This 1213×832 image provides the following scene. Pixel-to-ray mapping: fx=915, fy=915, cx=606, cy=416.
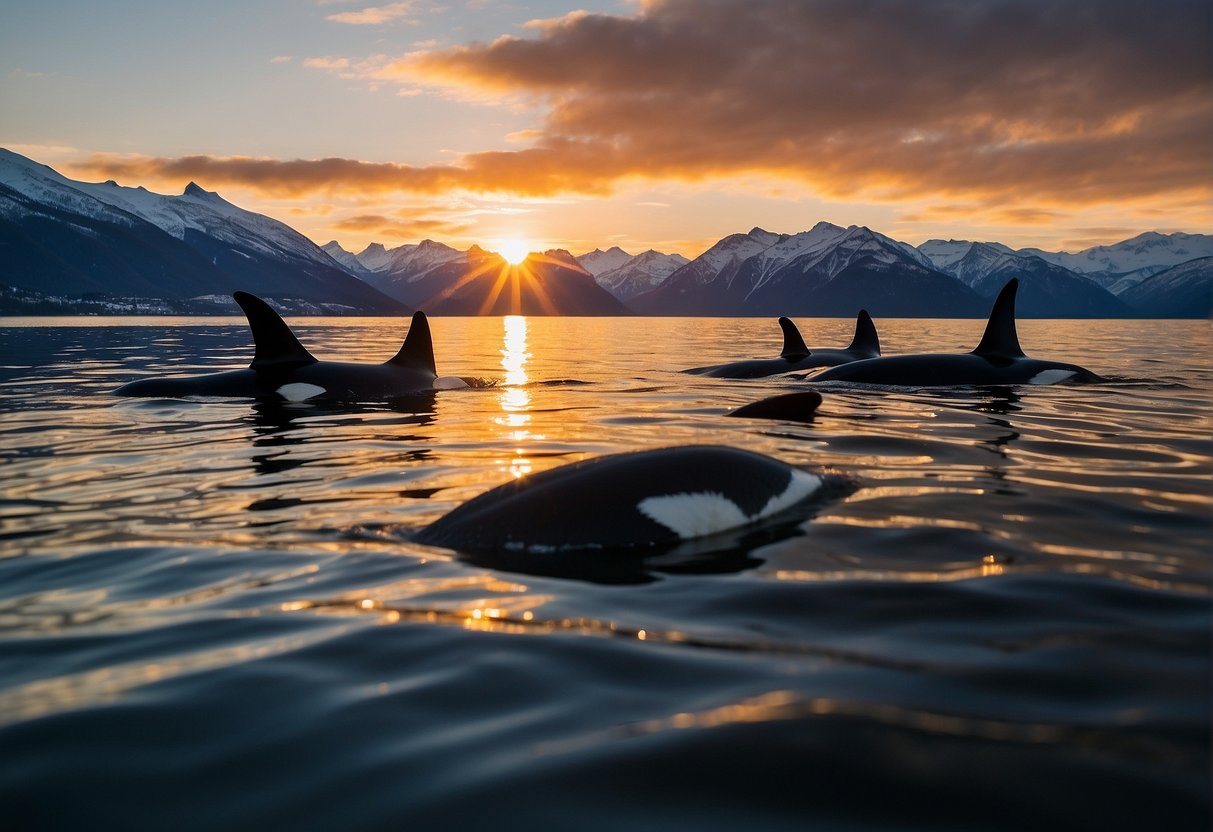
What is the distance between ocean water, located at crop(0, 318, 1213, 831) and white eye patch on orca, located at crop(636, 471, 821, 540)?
359mm

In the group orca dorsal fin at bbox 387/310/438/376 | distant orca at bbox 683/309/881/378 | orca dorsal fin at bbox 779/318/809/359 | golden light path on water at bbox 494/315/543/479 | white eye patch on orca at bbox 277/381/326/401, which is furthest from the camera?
orca dorsal fin at bbox 779/318/809/359

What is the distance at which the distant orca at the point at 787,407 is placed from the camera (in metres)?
9.98

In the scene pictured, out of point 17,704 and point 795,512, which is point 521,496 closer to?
point 795,512

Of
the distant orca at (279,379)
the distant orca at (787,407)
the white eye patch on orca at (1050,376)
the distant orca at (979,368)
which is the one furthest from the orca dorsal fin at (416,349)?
the white eye patch on orca at (1050,376)

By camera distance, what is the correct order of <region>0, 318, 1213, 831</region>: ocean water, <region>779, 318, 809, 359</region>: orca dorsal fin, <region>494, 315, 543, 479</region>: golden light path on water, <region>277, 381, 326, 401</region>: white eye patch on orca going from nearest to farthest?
1. <region>0, 318, 1213, 831</region>: ocean water
2. <region>494, 315, 543, 479</region>: golden light path on water
3. <region>277, 381, 326, 401</region>: white eye patch on orca
4. <region>779, 318, 809, 359</region>: orca dorsal fin

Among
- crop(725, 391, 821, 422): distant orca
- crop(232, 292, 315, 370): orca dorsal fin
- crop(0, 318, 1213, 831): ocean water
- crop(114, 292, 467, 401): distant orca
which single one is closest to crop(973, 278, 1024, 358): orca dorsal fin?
crop(725, 391, 821, 422): distant orca

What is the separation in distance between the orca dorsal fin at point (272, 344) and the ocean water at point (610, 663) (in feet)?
28.1

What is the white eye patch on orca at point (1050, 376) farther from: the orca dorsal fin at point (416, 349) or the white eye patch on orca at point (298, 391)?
the white eye patch on orca at point (298, 391)

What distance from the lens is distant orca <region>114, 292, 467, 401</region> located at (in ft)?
57.9

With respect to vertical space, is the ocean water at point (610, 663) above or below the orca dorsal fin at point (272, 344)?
below

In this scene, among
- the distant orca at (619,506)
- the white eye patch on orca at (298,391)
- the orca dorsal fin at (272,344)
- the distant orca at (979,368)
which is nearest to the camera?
the distant orca at (619,506)

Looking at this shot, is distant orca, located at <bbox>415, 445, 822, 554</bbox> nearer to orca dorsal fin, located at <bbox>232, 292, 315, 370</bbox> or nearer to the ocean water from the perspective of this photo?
the ocean water

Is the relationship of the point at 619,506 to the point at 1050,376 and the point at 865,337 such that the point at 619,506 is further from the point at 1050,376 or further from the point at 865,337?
the point at 865,337

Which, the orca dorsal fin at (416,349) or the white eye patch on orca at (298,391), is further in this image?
the orca dorsal fin at (416,349)
